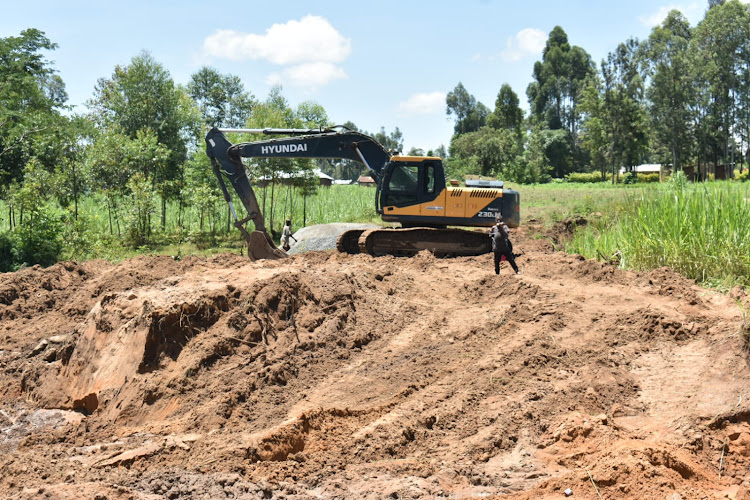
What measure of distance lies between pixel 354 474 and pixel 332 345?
2753 mm

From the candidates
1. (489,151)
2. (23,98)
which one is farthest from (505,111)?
(23,98)

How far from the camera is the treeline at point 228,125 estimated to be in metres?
18.0

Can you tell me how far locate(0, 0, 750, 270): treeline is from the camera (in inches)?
709

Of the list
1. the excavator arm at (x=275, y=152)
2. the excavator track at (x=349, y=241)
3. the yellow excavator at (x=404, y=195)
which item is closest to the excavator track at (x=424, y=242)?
the yellow excavator at (x=404, y=195)

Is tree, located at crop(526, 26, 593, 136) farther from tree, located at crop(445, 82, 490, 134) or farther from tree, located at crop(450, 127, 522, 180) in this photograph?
tree, located at crop(450, 127, 522, 180)

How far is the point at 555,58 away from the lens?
2867 inches

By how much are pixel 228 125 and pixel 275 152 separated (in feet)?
107

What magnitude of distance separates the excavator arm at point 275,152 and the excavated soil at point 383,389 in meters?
3.12

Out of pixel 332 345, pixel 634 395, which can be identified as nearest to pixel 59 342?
pixel 332 345

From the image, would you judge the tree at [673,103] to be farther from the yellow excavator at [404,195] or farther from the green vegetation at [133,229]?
the yellow excavator at [404,195]

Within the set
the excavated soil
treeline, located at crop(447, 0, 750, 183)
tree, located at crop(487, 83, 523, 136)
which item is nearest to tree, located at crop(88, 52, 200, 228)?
the excavated soil

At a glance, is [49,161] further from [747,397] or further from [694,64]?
[694,64]

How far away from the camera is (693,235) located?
959cm

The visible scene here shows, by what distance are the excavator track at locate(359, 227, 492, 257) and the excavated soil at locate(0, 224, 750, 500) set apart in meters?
2.73
